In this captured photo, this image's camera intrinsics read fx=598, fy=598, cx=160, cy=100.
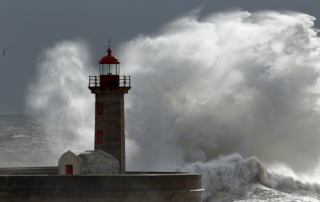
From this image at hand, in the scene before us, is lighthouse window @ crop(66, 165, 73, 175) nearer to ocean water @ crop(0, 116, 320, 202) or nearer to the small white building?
the small white building

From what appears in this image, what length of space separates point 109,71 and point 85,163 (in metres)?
3.12

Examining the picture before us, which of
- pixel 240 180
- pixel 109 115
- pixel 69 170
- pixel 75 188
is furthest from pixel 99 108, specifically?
pixel 240 180

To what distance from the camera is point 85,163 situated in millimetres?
16359

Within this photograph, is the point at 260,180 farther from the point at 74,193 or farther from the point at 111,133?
the point at 74,193

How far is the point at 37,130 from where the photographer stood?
5681cm

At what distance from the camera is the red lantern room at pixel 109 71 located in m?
17.8

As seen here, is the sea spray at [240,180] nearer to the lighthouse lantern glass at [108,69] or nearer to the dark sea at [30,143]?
the lighthouse lantern glass at [108,69]

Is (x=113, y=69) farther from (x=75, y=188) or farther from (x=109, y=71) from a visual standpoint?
(x=75, y=188)

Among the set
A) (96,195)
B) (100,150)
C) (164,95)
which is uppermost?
(164,95)

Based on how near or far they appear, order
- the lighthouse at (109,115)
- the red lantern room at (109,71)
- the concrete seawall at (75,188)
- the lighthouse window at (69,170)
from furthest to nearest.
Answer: the red lantern room at (109,71) → the lighthouse at (109,115) → the lighthouse window at (69,170) → the concrete seawall at (75,188)

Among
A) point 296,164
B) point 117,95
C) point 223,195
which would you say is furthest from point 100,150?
point 296,164

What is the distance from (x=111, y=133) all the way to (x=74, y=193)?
298cm

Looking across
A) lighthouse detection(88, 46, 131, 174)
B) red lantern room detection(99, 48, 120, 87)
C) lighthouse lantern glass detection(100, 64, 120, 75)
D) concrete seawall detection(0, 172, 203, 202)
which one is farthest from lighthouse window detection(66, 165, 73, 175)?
lighthouse lantern glass detection(100, 64, 120, 75)

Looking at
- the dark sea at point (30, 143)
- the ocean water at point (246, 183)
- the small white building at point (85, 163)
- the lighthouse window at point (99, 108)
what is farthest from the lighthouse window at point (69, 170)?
the dark sea at point (30, 143)
